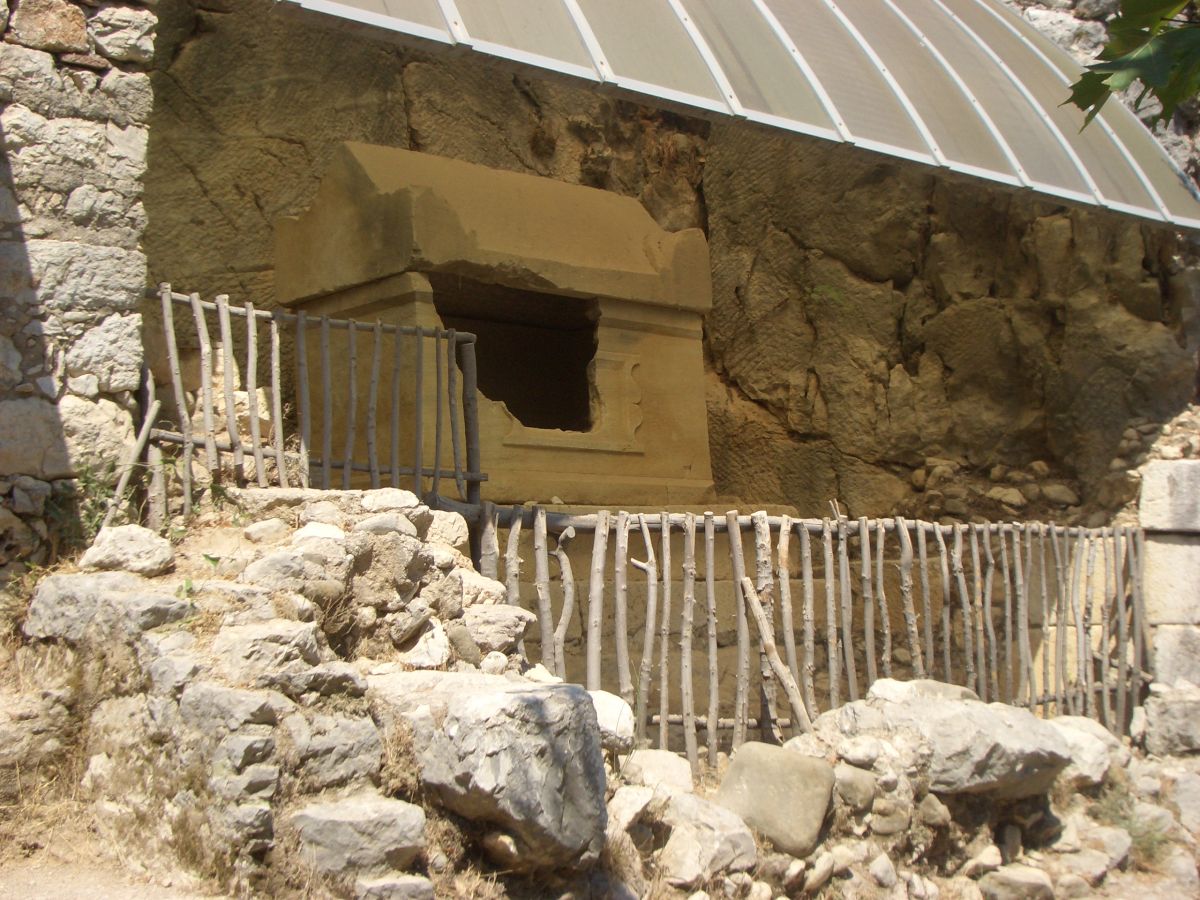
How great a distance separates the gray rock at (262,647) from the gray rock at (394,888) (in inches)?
24.2

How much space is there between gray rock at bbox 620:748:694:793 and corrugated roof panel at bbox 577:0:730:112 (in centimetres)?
267

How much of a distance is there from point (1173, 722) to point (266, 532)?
17.2 ft

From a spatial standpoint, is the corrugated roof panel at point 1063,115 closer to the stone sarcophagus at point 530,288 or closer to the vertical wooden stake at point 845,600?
the stone sarcophagus at point 530,288

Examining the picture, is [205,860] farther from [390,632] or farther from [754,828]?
[754,828]

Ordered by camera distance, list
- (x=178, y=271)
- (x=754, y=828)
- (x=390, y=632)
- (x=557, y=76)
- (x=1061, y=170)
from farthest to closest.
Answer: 1. (x=178, y=271)
2. (x=1061, y=170)
3. (x=557, y=76)
4. (x=754, y=828)
5. (x=390, y=632)

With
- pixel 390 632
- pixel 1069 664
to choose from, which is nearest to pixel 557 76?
pixel 390 632

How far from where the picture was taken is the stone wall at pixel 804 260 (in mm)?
7723

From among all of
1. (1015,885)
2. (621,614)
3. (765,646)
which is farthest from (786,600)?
(1015,885)

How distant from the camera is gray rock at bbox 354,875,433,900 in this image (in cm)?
304

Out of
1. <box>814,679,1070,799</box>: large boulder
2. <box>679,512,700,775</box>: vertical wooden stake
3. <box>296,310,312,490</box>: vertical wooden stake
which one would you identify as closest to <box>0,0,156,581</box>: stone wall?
<box>296,310,312,490</box>: vertical wooden stake

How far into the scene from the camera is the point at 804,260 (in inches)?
356

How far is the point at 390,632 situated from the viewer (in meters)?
3.99

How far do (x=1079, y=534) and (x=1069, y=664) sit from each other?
0.86 m

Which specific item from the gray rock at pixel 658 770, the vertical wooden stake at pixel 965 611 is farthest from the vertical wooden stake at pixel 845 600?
the gray rock at pixel 658 770
